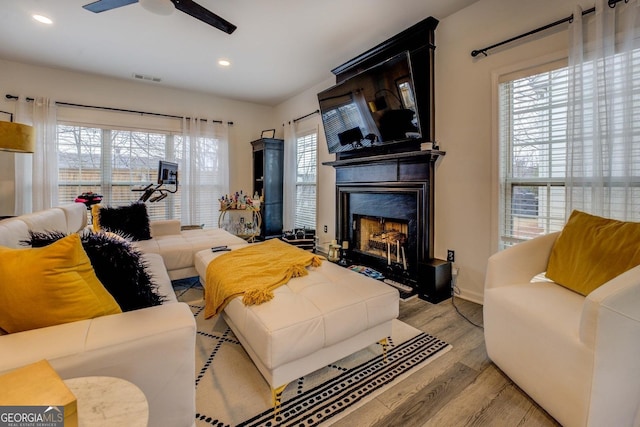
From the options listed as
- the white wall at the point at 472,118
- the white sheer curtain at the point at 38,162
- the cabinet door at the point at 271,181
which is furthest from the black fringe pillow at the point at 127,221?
the white wall at the point at 472,118

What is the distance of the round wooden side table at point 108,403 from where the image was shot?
588 mm

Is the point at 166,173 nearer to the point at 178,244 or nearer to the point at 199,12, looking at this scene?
the point at 178,244

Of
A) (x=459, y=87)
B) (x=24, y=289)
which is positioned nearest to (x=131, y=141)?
(x=24, y=289)

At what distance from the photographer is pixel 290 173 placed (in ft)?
16.7

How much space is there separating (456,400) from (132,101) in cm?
536

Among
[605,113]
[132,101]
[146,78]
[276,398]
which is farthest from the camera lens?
[132,101]

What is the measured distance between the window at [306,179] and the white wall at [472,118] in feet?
7.40

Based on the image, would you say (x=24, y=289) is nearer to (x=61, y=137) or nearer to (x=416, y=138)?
(x=416, y=138)

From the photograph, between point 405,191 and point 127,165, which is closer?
point 405,191

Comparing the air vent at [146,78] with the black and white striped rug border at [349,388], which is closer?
the black and white striped rug border at [349,388]

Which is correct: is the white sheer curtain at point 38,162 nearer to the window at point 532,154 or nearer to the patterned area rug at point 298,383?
the patterned area rug at point 298,383

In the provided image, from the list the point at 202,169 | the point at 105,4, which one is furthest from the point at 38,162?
the point at 105,4

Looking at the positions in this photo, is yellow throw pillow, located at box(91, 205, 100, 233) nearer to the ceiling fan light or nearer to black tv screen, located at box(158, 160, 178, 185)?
black tv screen, located at box(158, 160, 178, 185)

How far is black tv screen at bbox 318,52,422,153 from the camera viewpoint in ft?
9.12
